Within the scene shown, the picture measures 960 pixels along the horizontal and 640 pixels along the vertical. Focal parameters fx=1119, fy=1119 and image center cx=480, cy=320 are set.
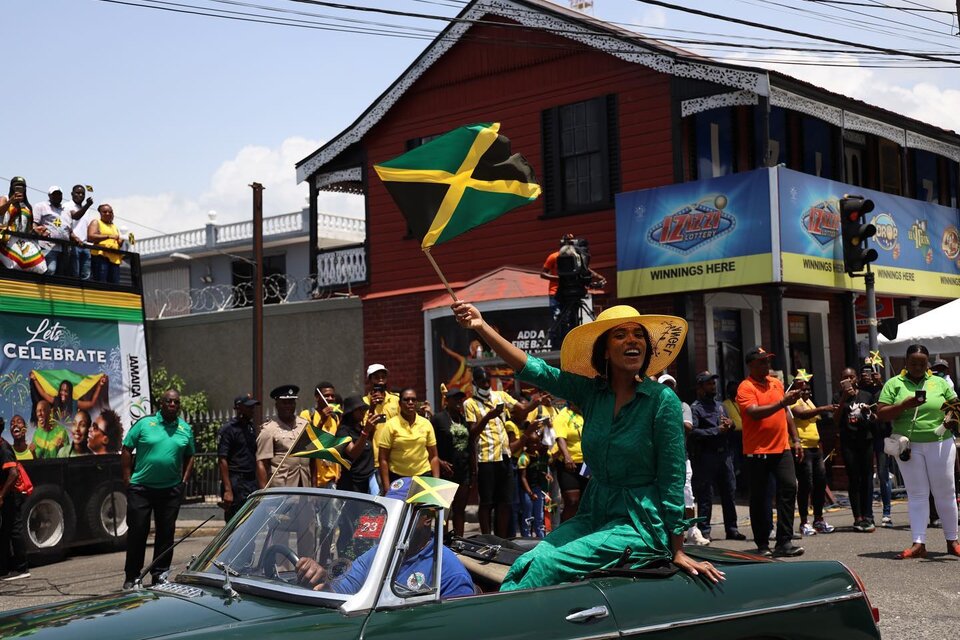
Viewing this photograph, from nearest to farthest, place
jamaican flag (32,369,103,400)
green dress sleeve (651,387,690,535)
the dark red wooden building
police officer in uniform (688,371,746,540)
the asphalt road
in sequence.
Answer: green dress sleeve (651,387,690,535), the asphalt road, police officer in uniform (688,371,746,540), jamaican flag (32,369,103,400), the dark red wooden building

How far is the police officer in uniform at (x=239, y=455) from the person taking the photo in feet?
34.1

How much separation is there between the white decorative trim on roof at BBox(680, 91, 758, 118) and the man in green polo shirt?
33.8ft

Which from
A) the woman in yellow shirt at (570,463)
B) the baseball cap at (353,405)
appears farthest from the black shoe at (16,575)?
the woman in yellow shirt at (570,463)

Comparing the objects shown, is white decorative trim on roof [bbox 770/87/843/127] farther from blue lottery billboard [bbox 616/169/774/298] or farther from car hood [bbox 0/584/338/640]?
car hood [bbox 0/584/338/640]

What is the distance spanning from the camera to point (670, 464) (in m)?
4.79

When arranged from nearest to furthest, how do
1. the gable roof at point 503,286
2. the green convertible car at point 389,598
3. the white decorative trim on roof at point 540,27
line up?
the green convertible car at point 389,598 < the white decorative trim on roof at point 540,27 < the gable roof at point 503,286

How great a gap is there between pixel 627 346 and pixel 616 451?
0.48 m

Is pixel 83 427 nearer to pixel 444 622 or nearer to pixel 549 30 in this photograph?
pixel 549 30

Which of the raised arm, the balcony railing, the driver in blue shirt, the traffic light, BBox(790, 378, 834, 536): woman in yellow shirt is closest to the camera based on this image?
the driver in blue shirt

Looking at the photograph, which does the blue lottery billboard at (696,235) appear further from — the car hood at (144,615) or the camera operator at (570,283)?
the car hood at (144,615)

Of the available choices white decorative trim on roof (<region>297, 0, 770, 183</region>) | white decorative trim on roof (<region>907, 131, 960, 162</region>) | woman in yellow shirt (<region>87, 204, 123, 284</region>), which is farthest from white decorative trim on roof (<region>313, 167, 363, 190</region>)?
white decorative trim on roof (<region>907, 131, 960, 162</region>)

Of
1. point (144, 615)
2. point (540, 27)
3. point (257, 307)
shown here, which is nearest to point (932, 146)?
point (540, 27)

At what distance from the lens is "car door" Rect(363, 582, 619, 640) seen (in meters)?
3.90

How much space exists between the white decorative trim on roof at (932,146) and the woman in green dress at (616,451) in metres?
16.6
